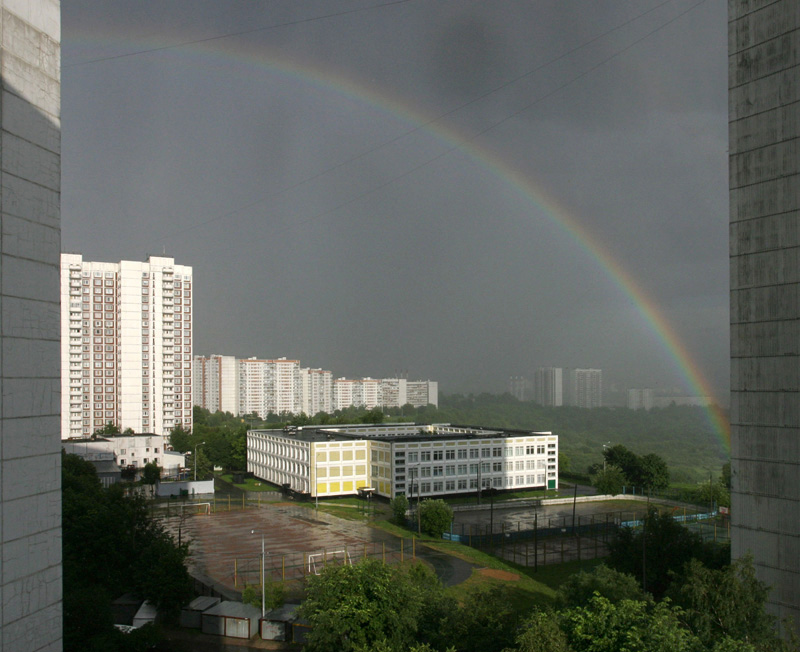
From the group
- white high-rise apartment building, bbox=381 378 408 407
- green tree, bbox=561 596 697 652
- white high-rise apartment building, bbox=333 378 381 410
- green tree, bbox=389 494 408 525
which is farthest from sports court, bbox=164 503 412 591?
white high-rise apartment building, bbox=381 378 408 407

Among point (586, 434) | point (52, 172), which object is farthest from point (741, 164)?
point (586, 434)

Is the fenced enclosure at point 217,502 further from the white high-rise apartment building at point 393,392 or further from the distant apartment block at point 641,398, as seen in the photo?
the distant apartment block at point 641,398

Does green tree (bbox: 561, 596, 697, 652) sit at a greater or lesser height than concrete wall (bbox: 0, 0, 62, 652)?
lesser

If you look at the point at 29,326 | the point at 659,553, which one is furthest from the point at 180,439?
the point at 29,326

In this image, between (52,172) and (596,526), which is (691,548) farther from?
(52,172)

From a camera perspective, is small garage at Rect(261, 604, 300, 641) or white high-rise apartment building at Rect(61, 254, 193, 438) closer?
small garage at Rect(261, 604, 300, 641)

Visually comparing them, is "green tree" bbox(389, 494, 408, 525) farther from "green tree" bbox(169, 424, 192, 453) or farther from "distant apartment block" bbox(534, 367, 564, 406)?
"distant apartment block" bbox(534, 367, 564, 406)
